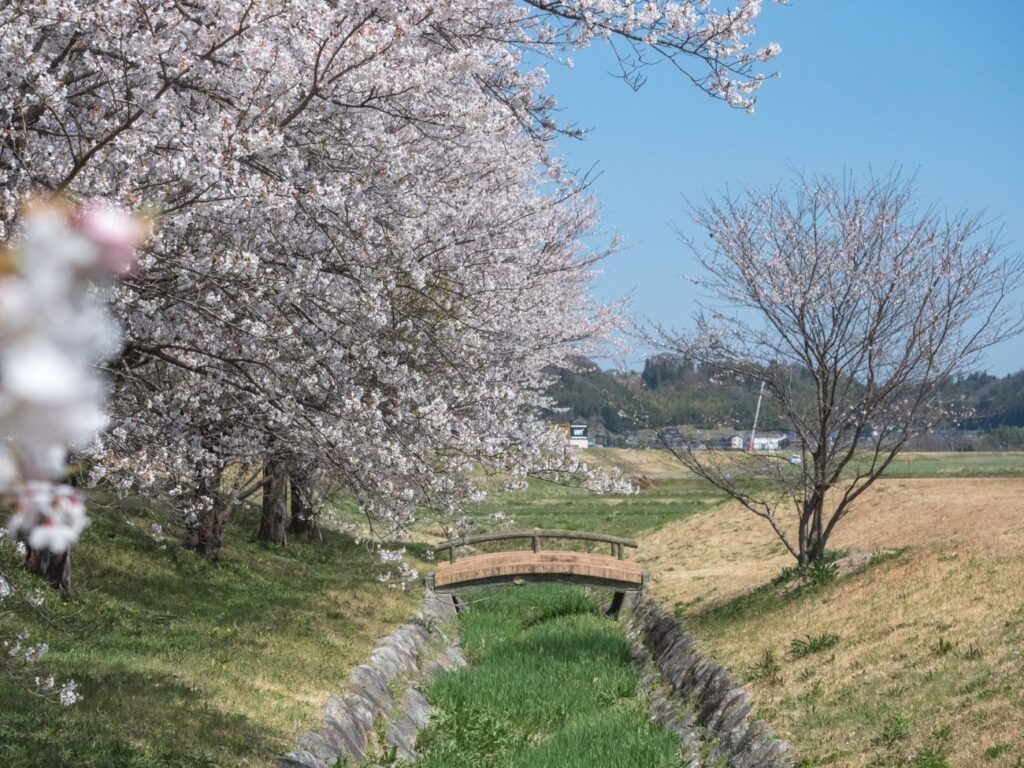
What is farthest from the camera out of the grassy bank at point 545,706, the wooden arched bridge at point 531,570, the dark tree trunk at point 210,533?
the dark tree trunk at point 210,533

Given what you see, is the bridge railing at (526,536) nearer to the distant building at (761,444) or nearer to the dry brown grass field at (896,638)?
the dry brown grass field at (896,638)

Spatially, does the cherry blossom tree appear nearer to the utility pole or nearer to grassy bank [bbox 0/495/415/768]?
grassy bank [bbox 0/495/415/768]

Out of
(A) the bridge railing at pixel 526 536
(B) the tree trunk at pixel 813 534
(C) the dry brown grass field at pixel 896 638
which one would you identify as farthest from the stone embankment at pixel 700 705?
Result: (B) the tree trunk at pixel 813 534

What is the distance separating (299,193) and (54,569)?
8727 millimetres

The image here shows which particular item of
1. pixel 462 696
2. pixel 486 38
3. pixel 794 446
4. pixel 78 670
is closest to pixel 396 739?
pixel 462 696

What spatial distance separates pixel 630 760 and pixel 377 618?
756cm

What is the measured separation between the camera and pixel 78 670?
11.0 m

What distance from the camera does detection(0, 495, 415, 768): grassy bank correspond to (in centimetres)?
928

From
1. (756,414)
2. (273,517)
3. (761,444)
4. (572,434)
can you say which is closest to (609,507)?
(273,517)

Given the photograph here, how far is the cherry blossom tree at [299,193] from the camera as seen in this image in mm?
8016

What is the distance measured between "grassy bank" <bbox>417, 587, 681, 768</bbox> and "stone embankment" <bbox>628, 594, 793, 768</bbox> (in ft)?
1.08

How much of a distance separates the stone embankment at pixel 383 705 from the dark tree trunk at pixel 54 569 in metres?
4.26

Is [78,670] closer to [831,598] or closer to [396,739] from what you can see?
[396,739]

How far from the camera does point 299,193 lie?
883 centimetres
